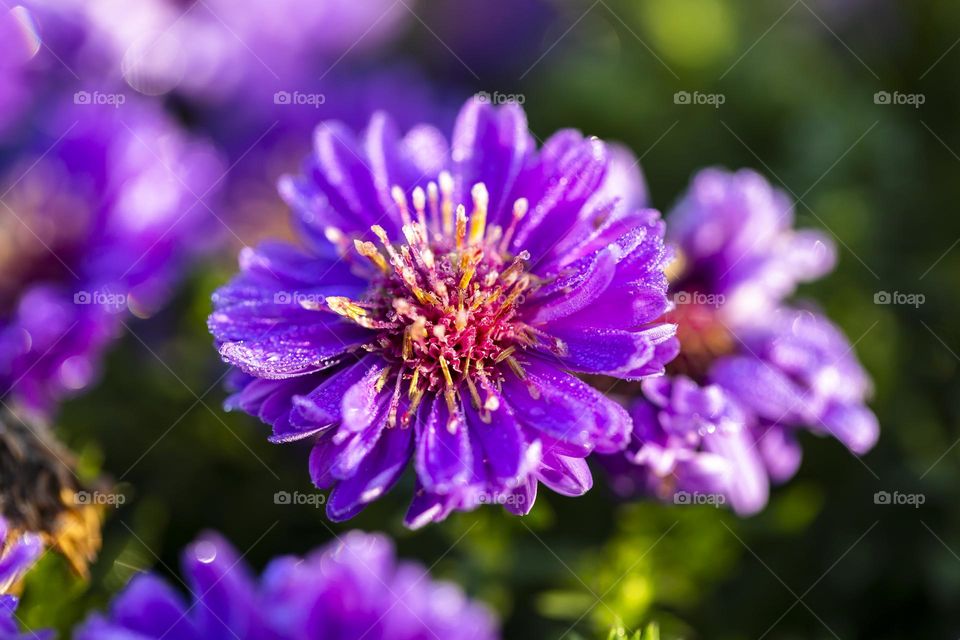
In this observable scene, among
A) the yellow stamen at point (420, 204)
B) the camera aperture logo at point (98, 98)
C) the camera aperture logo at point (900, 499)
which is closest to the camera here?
the yellow stamen at point (420, 204)

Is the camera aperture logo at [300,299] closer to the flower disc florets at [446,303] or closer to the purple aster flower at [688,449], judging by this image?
the flower disc florets at [446,303]

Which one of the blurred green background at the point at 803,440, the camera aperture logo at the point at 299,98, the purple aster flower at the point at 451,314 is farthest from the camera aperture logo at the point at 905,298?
the camera aperture logo at the point at 299,98

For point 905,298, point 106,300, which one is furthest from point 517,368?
point 905,298

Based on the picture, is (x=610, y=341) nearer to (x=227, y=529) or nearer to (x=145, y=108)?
(x=227, y=529)

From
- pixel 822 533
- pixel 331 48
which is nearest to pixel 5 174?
pixel 331 48

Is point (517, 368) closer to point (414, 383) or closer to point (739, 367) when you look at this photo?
point (414, 383)

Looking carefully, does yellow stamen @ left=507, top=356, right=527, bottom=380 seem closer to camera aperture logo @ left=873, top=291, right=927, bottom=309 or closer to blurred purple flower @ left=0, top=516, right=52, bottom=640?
blurred purple flower @ left=0, top=516, right=52, bottom=640
